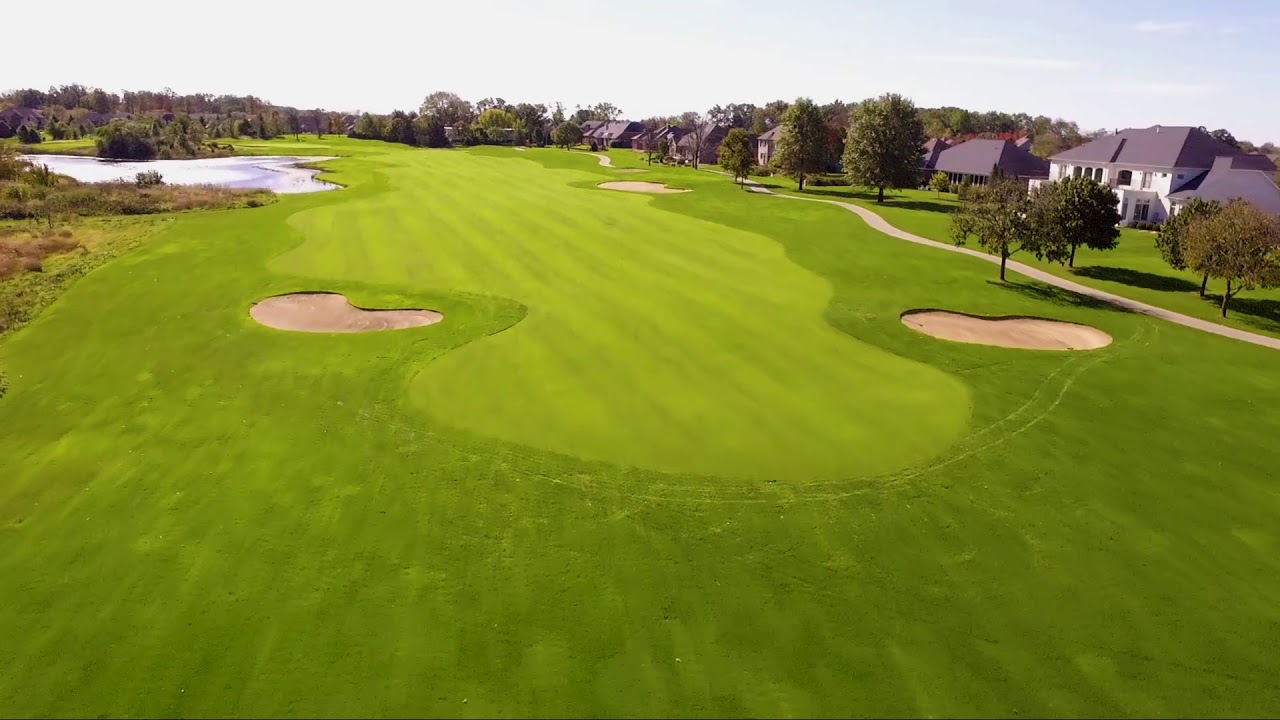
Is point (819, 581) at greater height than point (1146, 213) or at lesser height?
lesser

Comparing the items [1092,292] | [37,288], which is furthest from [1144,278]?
[37,288]

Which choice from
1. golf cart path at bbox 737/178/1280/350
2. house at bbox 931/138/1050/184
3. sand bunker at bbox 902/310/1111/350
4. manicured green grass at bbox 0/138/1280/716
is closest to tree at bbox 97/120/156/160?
manicured green grass at bbox 0/138/1280/716

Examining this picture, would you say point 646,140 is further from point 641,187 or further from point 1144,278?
point 1144,278

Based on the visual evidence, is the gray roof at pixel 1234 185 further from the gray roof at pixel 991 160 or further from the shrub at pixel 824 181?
the shrub at pixel 824 181

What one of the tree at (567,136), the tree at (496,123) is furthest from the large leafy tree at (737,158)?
the tree at (496,123)

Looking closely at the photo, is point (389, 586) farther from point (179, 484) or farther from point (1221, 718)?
point (1221, 718)

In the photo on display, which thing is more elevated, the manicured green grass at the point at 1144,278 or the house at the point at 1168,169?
the house at the point at 1168,169

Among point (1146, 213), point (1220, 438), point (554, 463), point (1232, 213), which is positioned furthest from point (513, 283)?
point (1146, 213)
